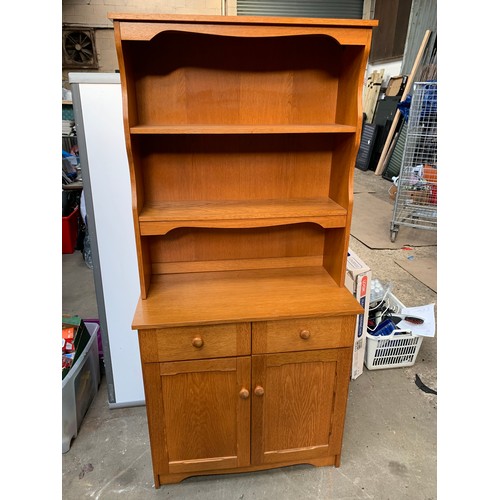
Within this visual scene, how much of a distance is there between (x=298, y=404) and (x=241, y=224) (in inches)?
28.1

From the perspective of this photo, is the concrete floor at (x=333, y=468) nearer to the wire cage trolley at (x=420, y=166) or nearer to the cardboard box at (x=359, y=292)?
the cardboard box at (x=359, y=292)

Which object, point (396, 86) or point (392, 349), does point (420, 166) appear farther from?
point (396, 86)

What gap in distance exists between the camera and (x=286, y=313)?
126 cm

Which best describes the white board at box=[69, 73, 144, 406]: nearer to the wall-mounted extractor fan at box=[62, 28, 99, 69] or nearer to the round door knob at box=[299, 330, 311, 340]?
the round door knob at box=[299, 330, 311, 340]

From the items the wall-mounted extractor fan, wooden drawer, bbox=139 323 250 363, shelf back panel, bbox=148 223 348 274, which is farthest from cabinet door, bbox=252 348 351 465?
the wall-mounted extractor fan

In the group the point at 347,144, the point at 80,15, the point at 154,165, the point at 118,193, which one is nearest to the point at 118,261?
the point at 118,193

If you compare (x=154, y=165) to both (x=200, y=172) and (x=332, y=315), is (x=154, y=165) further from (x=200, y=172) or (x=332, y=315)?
(x=332, y=315)

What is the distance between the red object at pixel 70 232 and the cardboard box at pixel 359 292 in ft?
8.86

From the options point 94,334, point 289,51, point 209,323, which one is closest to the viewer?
point 209,323

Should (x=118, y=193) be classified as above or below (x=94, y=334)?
above

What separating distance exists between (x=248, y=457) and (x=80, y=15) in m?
6.49

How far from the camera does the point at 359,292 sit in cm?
189

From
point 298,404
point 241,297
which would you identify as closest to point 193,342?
point 241,297

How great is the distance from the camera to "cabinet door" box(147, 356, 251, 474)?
1288mm
